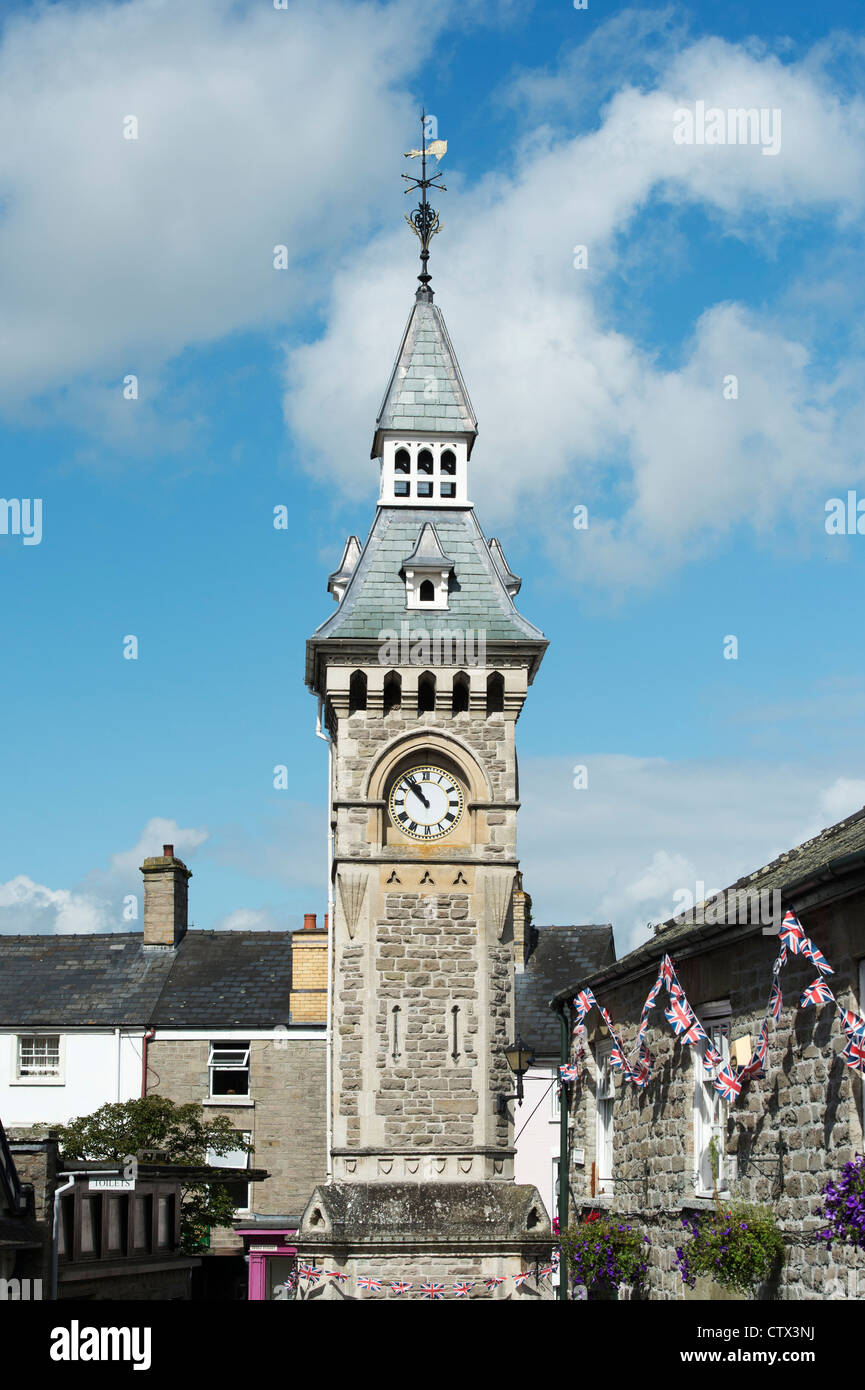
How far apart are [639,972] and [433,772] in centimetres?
1025

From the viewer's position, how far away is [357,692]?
2903 cm

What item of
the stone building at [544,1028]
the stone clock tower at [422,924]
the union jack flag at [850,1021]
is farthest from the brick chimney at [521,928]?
the union jack flag at [850,1021]

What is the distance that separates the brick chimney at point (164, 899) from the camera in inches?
1737

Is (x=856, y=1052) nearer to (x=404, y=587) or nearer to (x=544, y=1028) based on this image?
(x=404, y=587)

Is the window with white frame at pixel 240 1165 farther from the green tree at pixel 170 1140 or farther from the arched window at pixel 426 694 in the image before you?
the arched window at pixel 426 694

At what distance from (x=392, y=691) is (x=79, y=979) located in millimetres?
17991

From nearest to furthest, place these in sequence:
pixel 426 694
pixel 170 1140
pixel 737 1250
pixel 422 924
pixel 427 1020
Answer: pixel 737 1250 < pixel 427 1020 < pixel 422 924 < pixel 426 694 < pixel 170 1140

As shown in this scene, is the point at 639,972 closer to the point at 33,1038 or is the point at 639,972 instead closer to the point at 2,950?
the point at 33,1038

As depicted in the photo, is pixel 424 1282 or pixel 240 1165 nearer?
pixel 424 1282

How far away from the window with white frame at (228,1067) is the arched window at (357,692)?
1529 centimetres

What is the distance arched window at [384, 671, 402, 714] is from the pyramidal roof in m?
5.16

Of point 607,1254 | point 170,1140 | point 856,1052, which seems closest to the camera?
point 856,1052

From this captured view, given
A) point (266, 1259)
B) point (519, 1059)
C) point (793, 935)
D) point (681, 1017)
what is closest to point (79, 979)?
point (266, 1259)
